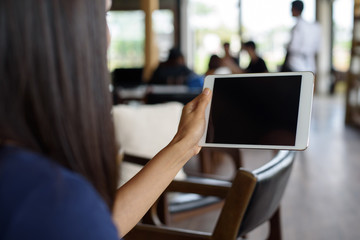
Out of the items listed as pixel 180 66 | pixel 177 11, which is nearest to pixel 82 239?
pixel 180 66

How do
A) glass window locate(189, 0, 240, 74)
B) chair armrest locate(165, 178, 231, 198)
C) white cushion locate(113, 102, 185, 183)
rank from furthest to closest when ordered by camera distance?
glass window locate(189, 0, 240, 74) → white cushion locate(113, 102, 185, 183) → chair armrest locate(165, 178, 231, 198)

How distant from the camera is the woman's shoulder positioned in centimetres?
47

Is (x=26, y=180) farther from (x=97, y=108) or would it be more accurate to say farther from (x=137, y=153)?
(x=137, y=153)

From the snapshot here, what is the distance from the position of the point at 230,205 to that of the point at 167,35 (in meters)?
11.5

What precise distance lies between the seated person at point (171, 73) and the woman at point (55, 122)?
7143mm

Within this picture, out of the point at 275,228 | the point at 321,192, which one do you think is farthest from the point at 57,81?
the point at 321,192

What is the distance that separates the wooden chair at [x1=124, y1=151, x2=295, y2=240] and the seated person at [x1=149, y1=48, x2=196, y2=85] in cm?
640

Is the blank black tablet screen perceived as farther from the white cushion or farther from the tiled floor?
the white cushion

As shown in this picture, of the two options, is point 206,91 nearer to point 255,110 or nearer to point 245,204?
point 255,110

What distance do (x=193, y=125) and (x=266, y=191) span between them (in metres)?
0.37

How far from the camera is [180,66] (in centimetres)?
788

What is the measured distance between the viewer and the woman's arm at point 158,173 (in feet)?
2.66

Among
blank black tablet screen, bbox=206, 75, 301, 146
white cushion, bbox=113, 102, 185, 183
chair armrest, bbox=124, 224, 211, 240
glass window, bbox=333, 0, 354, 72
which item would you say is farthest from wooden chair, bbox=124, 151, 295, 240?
glass window, bbox=333, 0, 354, 72

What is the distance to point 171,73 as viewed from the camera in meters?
7.76
